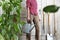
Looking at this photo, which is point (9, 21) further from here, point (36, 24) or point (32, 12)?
point (36, 24)

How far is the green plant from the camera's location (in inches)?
91.4

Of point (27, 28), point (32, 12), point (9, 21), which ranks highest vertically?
point (32, 12)

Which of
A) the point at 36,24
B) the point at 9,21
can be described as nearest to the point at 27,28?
the point at 36,24

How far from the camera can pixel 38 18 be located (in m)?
2.76

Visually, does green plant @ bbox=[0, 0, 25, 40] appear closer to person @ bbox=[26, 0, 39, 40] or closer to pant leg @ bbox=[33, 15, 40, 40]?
person @ bbox=[26, 0, 39, 40]

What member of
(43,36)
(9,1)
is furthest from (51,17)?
(9,1)

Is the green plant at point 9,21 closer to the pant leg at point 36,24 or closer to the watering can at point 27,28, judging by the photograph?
the watering can at point 27,28

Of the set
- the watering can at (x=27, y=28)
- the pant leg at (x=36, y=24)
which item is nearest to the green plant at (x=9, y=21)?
the watering can at (x=27, y=28)

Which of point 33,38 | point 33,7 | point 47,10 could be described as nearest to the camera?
point 47,10

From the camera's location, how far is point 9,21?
2.38m

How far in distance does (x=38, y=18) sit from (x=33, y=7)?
0.79ft

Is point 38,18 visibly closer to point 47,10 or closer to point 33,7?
point 33,7

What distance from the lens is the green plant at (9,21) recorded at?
7.61ft

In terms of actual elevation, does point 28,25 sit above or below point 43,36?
above
